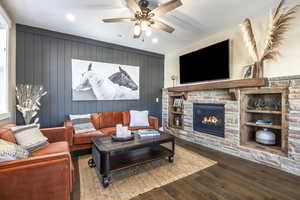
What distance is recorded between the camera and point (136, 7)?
6.07 ft

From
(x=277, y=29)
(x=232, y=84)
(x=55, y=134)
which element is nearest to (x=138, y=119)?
(x=55, y=134)

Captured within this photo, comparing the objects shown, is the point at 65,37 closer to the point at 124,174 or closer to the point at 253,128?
the point at 124,174

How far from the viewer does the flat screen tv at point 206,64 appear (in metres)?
3.07

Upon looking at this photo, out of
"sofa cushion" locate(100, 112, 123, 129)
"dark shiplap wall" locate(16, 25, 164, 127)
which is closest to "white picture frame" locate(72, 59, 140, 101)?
"dark shiplap wall" locate(16, 25, 164, 127)

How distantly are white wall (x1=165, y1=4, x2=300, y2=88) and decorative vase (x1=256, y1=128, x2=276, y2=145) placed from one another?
1.04 meters

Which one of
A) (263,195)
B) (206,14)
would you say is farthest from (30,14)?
(263,195)

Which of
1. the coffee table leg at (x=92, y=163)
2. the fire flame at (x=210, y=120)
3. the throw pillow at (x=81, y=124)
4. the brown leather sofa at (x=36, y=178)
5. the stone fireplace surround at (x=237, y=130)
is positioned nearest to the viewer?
the brown leather sofa at (x=36, y=178)

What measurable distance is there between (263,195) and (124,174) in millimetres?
1827

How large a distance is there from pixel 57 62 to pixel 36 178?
2.78m

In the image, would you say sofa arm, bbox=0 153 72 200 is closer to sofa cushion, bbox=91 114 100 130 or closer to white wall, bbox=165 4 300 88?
sofa cushion, bbox=91 114 100 130

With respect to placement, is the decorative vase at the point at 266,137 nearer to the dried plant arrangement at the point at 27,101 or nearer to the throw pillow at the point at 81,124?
the throw pillow at the point at 81,124

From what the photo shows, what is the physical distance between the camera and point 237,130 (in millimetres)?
2748

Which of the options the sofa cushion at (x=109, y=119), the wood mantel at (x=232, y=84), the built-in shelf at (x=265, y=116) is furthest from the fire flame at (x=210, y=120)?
the sofa cushion at (x=109, y=119)

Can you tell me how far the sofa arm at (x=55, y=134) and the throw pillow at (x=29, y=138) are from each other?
9.9 inches
